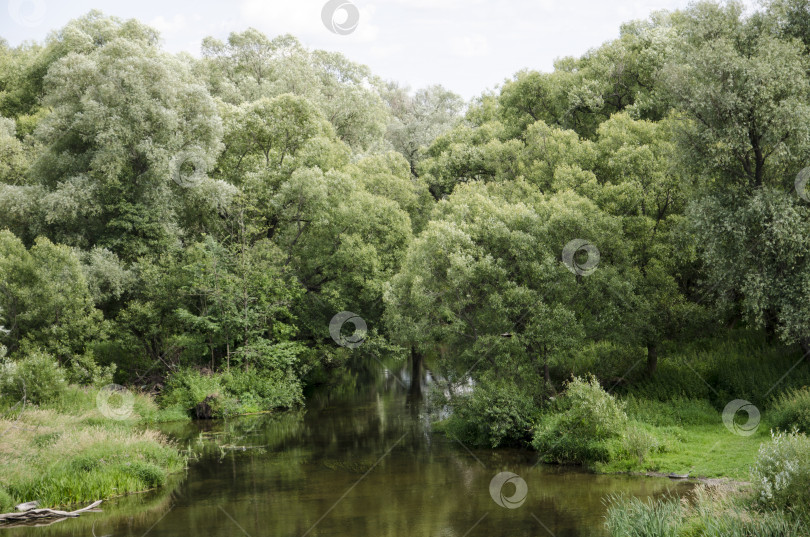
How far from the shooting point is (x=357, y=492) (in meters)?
18.9

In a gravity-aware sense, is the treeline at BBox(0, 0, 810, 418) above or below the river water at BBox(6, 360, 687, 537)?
above

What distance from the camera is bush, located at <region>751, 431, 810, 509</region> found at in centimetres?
1156

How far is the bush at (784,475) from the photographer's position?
1156 cm

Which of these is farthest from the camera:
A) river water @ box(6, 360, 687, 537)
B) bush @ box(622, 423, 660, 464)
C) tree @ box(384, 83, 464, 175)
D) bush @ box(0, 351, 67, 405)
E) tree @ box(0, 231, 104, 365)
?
tree @ box(384, 83, 464, 175)

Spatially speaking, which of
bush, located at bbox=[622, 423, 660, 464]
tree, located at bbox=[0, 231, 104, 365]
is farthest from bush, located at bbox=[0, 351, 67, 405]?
bush, located at bbox=[622, 423, 660, 464]

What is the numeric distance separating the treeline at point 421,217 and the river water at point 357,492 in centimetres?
328

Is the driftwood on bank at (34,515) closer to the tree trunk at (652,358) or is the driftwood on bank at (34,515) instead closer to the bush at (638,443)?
the bush at (638,443)

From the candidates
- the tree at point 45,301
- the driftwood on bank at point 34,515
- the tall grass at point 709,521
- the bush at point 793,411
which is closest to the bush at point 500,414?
the bush at point 793,411

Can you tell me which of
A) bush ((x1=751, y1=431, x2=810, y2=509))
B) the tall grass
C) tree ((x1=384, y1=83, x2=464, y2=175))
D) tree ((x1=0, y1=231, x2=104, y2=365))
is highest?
tree ((x1=384, y1=83, x2=464, y2=175))

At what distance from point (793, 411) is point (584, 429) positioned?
576cm

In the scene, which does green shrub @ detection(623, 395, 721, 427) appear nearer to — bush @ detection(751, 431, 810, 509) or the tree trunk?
the tree trunk

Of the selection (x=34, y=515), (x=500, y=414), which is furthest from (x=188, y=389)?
(x=500, y=414)

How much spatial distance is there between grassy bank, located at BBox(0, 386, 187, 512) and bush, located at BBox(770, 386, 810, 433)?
18172 mm

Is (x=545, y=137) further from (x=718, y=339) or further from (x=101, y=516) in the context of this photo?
(x=101, y=516)
